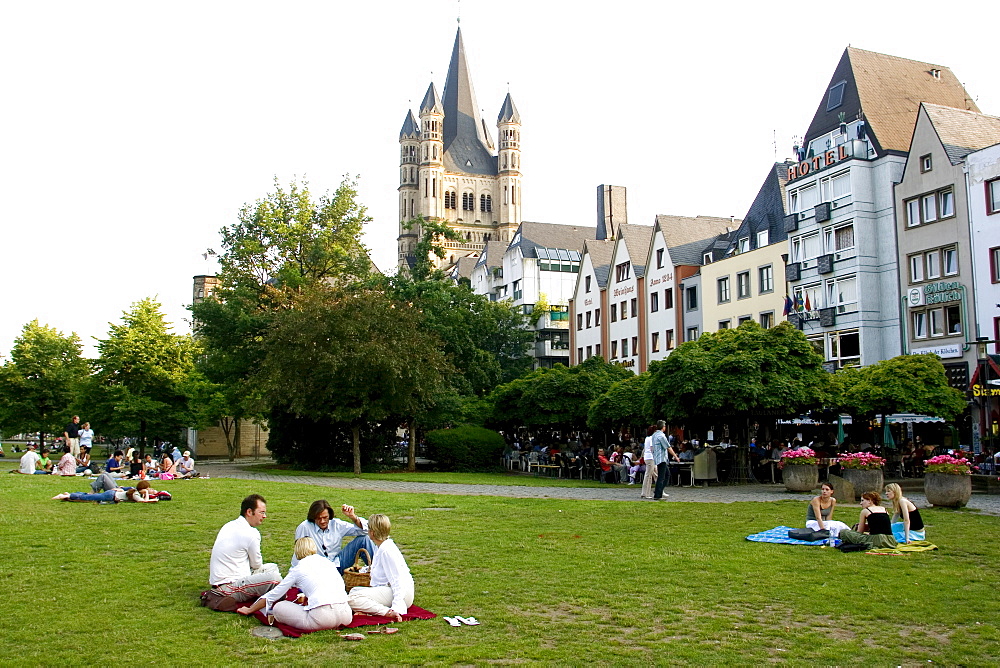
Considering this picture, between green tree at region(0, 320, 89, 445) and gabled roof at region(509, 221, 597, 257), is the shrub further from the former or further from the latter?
gabled roof at region(509, 221, 597, 257)

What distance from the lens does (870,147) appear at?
49281mm

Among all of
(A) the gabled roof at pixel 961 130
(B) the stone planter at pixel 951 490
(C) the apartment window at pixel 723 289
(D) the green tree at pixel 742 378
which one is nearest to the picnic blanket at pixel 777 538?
→ (B) the stone planter at pixel 951 490

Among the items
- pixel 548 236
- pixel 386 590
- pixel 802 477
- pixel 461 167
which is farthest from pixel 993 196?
pixel 461 167

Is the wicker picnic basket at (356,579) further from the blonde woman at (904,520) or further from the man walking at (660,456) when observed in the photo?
the man walking at (660,456)

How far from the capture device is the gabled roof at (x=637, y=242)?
6791 centimetres

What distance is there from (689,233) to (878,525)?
52685 millimetres

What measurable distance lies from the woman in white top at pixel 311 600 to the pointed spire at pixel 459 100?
162735 millimetres

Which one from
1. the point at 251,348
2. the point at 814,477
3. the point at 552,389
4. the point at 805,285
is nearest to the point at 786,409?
the point at 814,477

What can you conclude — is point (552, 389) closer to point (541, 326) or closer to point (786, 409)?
point (786, 409)

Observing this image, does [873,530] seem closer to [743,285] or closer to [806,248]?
[806,248]

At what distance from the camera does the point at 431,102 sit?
163m

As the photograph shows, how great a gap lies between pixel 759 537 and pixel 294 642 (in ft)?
29.9

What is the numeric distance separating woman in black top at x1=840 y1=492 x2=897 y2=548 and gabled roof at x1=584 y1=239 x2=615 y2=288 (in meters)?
58.3

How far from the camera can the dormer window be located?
5275 cm
